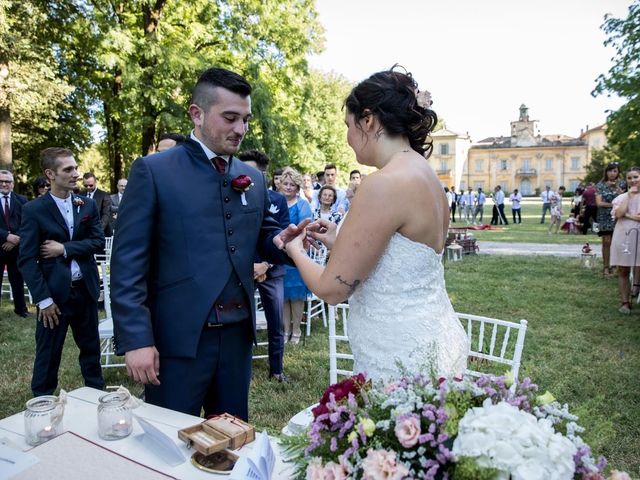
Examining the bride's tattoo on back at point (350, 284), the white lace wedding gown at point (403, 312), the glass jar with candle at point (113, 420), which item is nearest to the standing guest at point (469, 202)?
the white lace wedding gown at point (403, 312)

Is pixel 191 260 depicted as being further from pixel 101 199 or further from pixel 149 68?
pixel 149 68

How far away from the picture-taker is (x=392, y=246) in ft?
6.09

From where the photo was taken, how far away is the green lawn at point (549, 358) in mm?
4105

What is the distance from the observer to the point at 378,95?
6.09 feet

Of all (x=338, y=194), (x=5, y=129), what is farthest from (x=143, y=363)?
(x=5, y=129)

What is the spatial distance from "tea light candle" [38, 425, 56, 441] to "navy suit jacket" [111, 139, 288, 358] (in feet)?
1.30

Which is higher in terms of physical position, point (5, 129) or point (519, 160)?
point (519, 160)

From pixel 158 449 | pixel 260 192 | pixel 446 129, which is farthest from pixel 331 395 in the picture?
pixel 446 129

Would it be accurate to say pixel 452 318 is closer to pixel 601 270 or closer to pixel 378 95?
pixel 378 95

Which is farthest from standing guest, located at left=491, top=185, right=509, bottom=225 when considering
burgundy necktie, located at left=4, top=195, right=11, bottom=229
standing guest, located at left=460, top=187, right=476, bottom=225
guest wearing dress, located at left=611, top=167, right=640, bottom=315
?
burgundy necktie, located at left=4, top=195, right=11, bottom=229

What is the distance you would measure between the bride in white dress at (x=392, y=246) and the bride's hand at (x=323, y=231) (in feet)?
0.78

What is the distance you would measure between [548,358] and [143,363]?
198 inches

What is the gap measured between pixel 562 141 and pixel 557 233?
2980 inches

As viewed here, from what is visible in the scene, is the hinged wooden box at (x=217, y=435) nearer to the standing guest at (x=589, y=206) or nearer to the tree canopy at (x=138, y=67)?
the tree canopy at (x=138, y=67)
